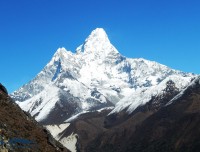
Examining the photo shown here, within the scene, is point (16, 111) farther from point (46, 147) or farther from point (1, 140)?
point (1, 140)

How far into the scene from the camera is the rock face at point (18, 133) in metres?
41.1

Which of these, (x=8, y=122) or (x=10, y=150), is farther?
(x=8, y=122)

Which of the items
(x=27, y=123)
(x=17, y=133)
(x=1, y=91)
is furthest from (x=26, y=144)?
(x=1, y=91)

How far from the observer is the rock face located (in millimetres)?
41141

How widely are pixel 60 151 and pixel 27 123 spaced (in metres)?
4.79

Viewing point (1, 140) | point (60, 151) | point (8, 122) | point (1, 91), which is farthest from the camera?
point (1, 91)

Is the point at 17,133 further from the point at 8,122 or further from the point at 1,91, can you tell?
the point at 1,91

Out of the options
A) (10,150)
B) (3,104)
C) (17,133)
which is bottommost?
(10,150)

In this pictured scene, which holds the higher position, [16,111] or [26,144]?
[16,111]

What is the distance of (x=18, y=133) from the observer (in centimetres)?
4628

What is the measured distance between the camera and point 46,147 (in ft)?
158

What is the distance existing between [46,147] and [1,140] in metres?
9.88

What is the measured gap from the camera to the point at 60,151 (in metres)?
51.9

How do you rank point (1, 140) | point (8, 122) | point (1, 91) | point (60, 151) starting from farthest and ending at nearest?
point (1, 91) → point (60, 151) → point (8, 122) → point (1, 140)
